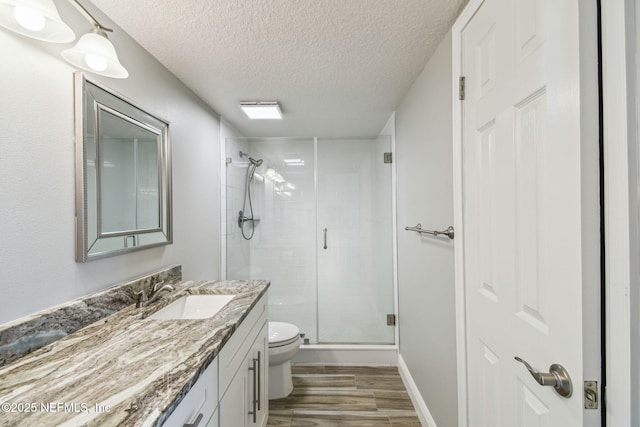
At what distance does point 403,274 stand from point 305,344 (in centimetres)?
119

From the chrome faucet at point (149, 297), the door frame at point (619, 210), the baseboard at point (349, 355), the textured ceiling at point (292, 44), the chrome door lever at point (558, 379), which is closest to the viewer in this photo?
the door frame at point (619, 210)

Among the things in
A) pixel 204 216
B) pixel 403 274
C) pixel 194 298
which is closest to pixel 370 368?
pixel 403 274

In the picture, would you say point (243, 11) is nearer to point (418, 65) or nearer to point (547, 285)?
point (418, 65)

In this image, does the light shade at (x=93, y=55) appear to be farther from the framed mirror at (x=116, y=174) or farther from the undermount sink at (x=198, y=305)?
the undermount sink at (x=198, y=305)

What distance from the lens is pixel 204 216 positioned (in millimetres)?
2346

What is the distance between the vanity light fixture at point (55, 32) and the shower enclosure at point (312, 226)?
5.58ft

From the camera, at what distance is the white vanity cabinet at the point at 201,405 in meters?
0.75

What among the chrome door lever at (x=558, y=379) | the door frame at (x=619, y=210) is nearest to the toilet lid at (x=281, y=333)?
the chrome door lever at (x=558, y=379)

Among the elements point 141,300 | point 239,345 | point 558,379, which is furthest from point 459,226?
point 141,300

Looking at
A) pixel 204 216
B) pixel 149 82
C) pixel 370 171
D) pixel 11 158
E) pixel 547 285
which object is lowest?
pixel 547 285

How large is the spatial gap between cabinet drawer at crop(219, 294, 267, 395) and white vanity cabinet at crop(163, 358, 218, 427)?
0.07m

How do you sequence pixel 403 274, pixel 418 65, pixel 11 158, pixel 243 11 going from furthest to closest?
pixel 403 274 → pixel 418 65 → pixel 243 11 → pixel 11 158

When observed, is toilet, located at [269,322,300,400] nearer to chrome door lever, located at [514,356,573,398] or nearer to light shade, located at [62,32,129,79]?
chrome door lever, located at [514,356,573,398]

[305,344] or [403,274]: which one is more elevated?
[403,274]
